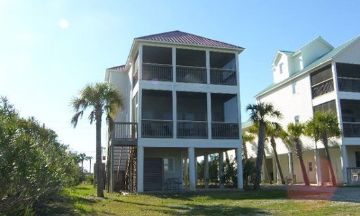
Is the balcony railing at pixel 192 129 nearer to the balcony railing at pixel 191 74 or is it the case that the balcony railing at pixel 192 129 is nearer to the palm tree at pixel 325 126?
the balcony railing at pixel 191 74

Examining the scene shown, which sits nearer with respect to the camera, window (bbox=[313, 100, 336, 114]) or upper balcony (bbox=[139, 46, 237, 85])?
upper balcony (bbox=[139, 46, 237, 85])

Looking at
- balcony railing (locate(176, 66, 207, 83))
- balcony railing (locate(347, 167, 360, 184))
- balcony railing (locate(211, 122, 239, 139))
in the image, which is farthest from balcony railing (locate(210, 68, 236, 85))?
balcony railing (locate(347, 167, 360, 184))

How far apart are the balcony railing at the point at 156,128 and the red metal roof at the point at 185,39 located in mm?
4949

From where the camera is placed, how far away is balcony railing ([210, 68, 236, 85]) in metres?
29.4

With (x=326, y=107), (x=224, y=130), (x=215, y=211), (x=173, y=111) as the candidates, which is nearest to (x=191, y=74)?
(x=173, y=111)

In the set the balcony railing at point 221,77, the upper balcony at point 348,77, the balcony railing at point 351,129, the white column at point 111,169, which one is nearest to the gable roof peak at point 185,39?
the balcony railing at point 221,77

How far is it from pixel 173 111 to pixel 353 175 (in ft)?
47.8

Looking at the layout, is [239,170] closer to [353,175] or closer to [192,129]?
[192,129]

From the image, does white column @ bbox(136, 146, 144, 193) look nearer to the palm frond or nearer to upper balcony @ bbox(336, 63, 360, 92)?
the palm frond

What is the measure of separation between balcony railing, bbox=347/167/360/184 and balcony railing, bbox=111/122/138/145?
1568 centimetres

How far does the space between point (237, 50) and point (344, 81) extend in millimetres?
9677

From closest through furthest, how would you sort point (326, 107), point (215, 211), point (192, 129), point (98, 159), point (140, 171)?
point (215, 211) < point (98, 159) < point (140, 171) < point (192, 129) < point (326, 107)

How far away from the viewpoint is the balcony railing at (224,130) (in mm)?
28516

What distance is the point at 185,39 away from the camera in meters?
29.7
